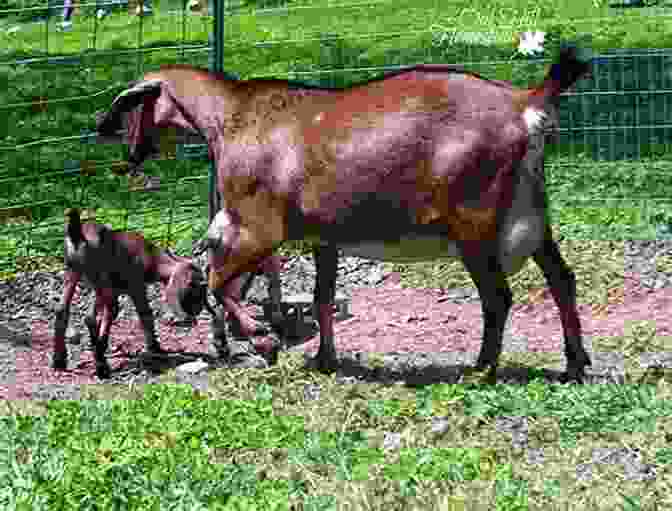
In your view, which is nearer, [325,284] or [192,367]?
[325,284]

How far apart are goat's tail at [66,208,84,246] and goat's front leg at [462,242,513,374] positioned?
106 inches

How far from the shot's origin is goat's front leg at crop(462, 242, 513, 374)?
9000 millimetres

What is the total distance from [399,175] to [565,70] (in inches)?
42.6

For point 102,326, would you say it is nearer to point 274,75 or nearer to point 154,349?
point 154,349

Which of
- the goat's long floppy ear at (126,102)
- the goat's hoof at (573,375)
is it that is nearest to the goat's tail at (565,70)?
the goat's hoof at (573,375)

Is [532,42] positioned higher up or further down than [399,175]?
higher up

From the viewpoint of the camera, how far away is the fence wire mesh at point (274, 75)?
42.2 feet

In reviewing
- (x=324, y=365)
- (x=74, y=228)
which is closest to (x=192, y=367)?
(x=324, y=365)

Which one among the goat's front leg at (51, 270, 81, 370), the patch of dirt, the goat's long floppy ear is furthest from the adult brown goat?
the goat's front leg at (51, 270, 81, 370)

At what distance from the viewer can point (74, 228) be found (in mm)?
10383

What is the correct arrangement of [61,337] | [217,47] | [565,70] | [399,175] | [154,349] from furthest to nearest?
[217,47] → [154,349] → [61,337] → [399,175] → [565,70]

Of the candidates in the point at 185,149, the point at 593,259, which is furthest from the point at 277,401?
the point at 185,149

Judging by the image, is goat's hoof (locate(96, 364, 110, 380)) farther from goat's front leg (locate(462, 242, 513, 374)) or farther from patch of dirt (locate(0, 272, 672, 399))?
goat's front leg (locate(462, 242, 513, 374))

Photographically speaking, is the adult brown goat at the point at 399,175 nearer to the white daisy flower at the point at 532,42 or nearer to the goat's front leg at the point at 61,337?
the goat's front leg at the point at 61,337
